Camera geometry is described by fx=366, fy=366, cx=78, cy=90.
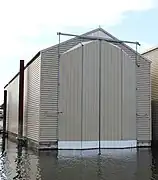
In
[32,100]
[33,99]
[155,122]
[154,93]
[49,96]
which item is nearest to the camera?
[49,96]

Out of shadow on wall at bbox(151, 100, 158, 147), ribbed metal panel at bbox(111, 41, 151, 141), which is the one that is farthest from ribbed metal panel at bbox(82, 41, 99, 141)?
shadow on wall at bbox(151, 100, 158, 147)

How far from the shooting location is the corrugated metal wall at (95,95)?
1931cm

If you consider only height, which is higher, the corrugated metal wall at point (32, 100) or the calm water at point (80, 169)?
the corrugated metal wall at point (32, 100)

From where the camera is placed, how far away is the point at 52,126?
1900 centimetres

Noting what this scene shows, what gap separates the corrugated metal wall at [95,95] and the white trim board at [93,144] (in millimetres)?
211

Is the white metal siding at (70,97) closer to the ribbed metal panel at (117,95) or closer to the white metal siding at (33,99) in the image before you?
the white metal siding at (33,99)

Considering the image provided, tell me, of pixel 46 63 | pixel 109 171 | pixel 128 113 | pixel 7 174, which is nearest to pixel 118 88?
pixel 128 113

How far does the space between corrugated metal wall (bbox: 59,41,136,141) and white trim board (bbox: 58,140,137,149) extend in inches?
8.3

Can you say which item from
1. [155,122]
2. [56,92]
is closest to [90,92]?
[56,92]

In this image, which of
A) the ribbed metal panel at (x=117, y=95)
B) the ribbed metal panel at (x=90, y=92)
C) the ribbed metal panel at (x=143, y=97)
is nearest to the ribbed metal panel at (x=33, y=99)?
the ribbed metal panel at (x=90, y=92)

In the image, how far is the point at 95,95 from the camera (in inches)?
781

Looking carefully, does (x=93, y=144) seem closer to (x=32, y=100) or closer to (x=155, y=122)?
(x=32, y=100)

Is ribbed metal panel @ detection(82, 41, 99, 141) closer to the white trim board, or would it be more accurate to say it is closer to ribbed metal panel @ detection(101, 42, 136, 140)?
the white trim board

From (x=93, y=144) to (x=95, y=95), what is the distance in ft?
8.62
